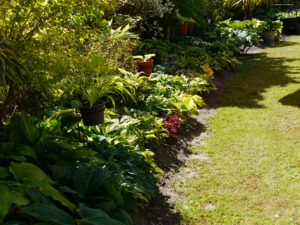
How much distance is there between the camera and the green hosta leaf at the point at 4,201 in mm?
1994

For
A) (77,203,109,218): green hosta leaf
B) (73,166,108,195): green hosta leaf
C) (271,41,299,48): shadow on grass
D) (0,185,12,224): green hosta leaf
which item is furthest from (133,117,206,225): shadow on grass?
(271,41,299,48): shadow on grass

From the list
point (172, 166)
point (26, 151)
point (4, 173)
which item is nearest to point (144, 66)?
point (172, 166)

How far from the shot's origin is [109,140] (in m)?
3.60

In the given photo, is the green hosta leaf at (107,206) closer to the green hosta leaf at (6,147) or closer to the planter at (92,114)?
the green hosta leaf at (6,147)

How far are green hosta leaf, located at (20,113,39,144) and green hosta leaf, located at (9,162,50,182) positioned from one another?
45cm

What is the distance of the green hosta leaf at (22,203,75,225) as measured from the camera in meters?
2.06

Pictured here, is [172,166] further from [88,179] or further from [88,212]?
[88,212]

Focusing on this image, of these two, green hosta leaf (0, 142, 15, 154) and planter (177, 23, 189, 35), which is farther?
planter (177, 23, 189, 35)

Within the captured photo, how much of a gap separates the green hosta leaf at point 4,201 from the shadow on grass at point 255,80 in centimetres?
526

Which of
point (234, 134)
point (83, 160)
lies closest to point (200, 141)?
point (234, 134)

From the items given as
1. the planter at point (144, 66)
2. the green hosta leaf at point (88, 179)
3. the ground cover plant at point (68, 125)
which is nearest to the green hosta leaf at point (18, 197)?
the ground cover plant at point (68, 125)

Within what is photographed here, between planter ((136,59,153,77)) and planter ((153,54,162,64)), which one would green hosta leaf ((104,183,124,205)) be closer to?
planter ((136,59,153,77))

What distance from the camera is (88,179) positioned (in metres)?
2.62

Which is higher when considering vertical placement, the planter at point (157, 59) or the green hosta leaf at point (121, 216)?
the planter at point (157, 59)
